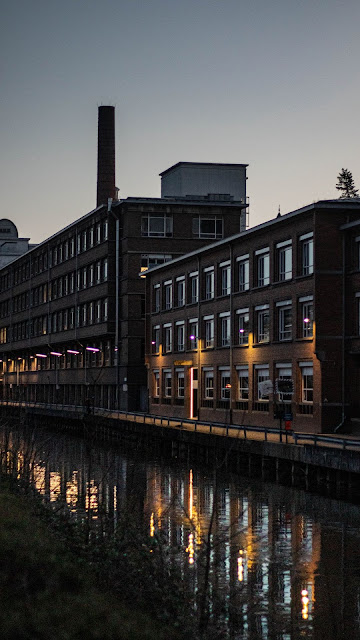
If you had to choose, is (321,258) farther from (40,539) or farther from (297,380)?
(40,539)

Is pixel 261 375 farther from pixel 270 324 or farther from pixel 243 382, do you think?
pixel 270 324

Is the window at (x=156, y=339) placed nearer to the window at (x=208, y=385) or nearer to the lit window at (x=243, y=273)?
the window at (x=208, y=385)

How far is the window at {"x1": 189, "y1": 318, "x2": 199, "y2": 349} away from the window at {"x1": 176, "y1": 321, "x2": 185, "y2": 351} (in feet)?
6.38

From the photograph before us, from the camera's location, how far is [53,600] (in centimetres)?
1461

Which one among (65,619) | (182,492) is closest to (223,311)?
(182,492)

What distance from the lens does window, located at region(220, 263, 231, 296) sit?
68500 mm

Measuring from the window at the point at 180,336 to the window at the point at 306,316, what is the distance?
2211 cm

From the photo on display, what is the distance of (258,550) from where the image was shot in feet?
86.2

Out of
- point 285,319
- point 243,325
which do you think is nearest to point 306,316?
A: point 285,319

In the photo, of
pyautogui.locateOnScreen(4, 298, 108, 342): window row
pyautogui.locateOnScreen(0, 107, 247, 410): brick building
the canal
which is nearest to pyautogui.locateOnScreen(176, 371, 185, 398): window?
pyautogui.locateOnScreen(0, 107, 247, 410): brick building

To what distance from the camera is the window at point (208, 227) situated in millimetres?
91375

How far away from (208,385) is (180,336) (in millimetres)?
8079

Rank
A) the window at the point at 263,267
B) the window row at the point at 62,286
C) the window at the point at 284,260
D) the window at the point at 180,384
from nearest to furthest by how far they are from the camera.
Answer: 1. the window at the point at 284,260
2. the window at the point at 263,267
3. the window at the point at 180,384
4. the window row at the point at 62,286

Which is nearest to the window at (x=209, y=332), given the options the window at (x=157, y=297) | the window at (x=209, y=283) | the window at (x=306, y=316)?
the window at (x=209, y=283)
